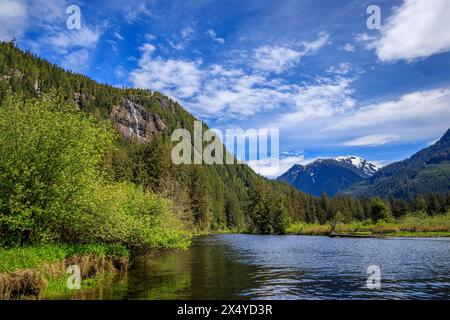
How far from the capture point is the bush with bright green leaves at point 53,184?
92.8 ft

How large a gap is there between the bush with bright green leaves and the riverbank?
1707 millimetres

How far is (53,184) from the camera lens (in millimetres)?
30047

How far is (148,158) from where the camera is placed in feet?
356

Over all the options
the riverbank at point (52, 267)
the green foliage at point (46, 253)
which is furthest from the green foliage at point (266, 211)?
the green foliage at point (46, 253)

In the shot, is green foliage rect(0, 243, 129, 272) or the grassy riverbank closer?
green foliage rect(0, 243, 129, 272)

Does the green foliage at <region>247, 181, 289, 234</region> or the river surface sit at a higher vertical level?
the green foliage at <region>247, 181, 289, 234</region>

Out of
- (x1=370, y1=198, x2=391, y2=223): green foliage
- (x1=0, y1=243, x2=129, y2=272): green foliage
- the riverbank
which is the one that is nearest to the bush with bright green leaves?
(x1=0, y1=243, x2=129, y2=272): green foliage

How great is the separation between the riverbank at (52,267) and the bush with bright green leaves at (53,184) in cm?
171

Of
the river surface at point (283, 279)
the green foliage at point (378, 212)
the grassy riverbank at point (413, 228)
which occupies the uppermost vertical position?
the green foliage at point (378, 212)

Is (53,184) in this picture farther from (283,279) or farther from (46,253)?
(283,279)

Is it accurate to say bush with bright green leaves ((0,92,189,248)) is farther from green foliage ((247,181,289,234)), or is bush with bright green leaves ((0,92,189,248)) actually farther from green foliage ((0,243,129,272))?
green foliage ((247,181,289,234))

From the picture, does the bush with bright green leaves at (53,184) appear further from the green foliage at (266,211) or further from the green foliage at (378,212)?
the green foliage at (378,212)

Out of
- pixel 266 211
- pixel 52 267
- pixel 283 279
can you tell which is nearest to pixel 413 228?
pixel 266 211

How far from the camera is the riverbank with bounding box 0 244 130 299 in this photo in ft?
72.0
